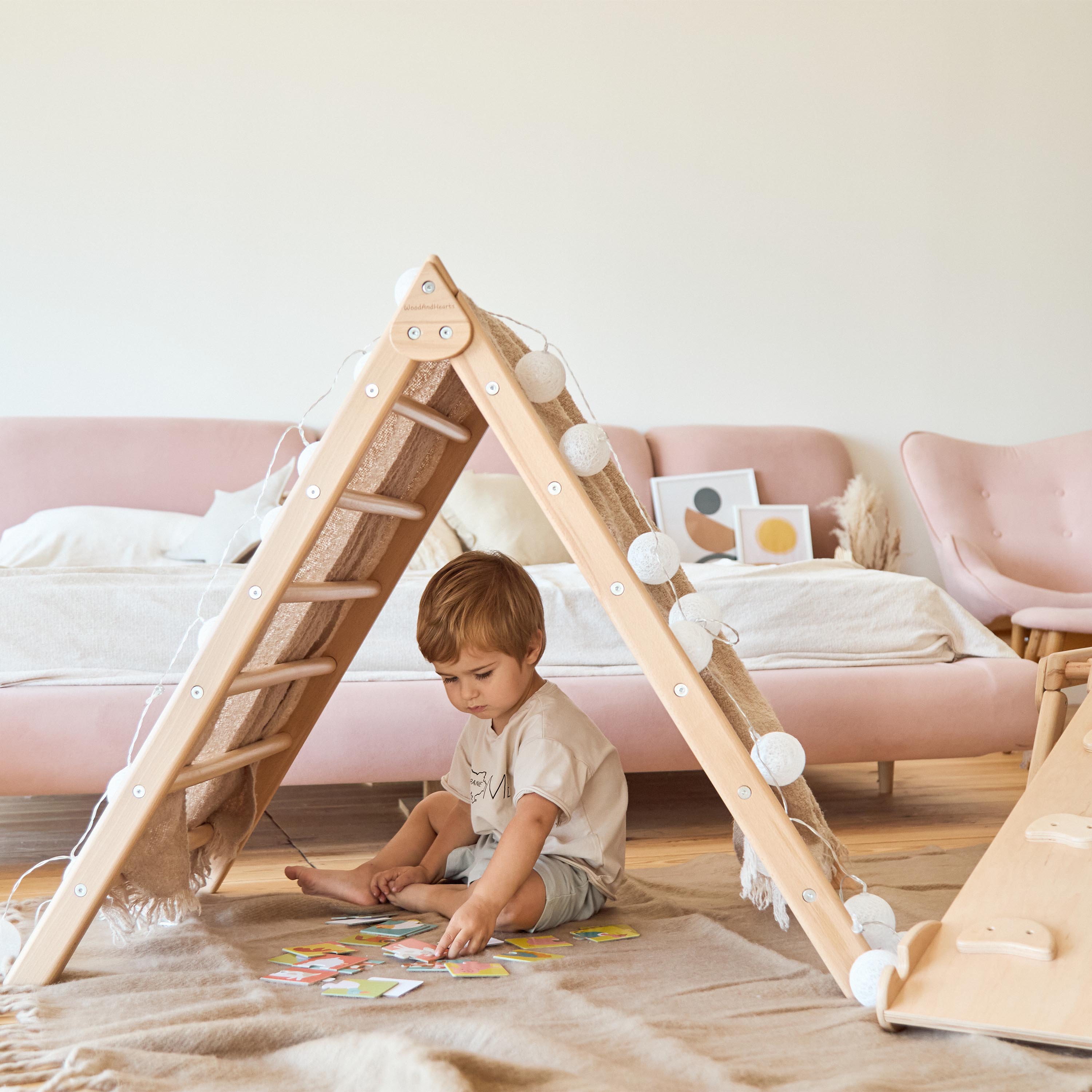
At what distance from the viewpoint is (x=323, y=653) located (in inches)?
57.1

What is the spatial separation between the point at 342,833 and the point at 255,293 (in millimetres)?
1748

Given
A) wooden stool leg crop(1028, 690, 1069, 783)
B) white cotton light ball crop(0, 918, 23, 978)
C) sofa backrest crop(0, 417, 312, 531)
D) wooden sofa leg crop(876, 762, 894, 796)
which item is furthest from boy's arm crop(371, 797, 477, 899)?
sofa backrest crop(0, 417, 312, 531)

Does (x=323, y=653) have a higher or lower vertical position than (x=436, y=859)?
higher

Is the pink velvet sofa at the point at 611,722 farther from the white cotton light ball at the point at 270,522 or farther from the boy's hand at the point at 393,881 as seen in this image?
the white cotton light ball at the point at 270,522

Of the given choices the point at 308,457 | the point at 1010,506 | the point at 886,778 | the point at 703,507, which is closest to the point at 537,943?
the point at 308,457

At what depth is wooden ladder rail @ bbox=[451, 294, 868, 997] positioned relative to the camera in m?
0.99

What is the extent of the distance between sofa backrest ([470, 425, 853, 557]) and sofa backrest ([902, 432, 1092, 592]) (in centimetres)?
25

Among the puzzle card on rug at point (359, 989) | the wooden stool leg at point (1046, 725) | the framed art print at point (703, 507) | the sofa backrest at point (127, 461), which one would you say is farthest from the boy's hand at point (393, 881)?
the framed art print at point (703, 507)

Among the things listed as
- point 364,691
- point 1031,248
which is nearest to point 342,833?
point 364,691

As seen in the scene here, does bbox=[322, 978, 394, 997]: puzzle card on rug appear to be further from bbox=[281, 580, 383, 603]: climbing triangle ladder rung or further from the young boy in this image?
bbox=[281, 580, 383, 603]: climbing triangle ladder rung

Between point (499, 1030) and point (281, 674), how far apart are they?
488 mm

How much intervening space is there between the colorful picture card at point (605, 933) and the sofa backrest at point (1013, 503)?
1.98 metres

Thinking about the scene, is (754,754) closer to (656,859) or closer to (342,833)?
(656,859)

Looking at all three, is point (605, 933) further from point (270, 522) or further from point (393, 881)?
point (270, 522)
